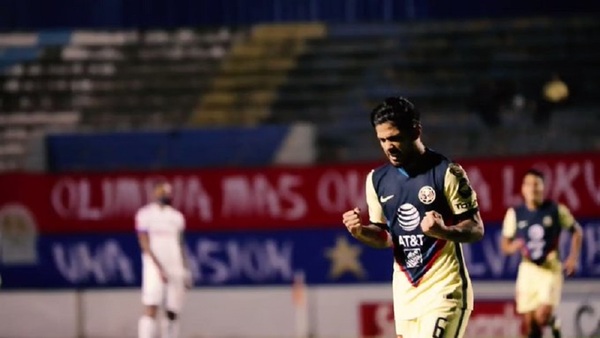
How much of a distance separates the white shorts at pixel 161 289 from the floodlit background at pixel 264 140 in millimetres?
2016

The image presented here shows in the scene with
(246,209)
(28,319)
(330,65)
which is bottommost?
(28,319)

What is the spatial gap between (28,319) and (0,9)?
260 inches

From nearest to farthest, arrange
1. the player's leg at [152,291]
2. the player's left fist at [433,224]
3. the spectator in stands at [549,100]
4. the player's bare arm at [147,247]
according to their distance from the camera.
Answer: the player's left fist at [433,224]
the player's bare arm at [147,247]
the player's leg at [152,291]
the spectator in stands at [549,100]

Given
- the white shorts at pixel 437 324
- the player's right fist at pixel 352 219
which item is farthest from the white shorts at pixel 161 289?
the player's right fist at pixel 352 219

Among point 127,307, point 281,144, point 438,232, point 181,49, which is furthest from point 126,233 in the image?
point 438,232

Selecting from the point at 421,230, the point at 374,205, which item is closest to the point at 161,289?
the point at 374,205

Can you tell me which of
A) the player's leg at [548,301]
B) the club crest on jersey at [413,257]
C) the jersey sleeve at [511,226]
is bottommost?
the player's leg at [548,301]

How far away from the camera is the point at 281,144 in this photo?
733 inches

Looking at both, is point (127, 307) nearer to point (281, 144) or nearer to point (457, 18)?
point (281, 144)

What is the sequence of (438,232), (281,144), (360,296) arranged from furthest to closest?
(281,144) < (360,296) < (438,232)

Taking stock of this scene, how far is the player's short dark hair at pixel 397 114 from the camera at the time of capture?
667cm

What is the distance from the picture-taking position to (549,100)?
19.4 m

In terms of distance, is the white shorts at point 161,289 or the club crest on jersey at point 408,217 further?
the white shorts at point 161,289

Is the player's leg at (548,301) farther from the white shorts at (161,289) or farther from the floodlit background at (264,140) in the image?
the white shorts at (161,289)
